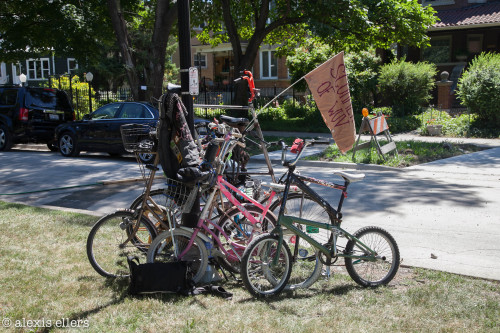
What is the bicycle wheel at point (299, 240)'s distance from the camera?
4.87 meters

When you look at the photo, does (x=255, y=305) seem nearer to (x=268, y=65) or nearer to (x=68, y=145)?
(x=68, y=145)

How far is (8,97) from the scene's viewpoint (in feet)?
55.5

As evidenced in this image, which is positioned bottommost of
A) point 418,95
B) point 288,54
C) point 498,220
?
point 498,220

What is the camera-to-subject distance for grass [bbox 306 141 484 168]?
1276cm

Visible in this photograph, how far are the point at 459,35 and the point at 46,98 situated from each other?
66.2ft

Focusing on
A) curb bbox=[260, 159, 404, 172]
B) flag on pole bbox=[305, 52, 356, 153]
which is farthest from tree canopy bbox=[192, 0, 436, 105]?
flag on pole bbox=[305, 52, 356, 153]

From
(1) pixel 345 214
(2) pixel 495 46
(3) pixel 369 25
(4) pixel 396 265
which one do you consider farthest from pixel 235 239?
(2) pixel 495 46

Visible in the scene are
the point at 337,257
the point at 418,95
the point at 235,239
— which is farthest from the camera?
the point at 418,95

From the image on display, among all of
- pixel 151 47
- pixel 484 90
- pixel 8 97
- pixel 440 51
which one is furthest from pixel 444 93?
pixel 8 97

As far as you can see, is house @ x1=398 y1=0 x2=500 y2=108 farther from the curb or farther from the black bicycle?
the black bicycle

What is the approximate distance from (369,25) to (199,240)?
15354mm

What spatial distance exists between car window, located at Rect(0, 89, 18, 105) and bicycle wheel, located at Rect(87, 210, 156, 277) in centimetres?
1312

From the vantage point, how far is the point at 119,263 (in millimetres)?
5383

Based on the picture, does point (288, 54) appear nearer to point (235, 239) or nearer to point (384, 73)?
point (384, 73)
